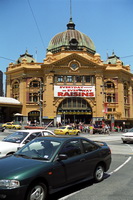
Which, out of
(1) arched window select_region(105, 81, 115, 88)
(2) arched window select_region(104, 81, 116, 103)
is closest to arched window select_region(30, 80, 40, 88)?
(2) arched window select_region(104, 81, 116, 103)

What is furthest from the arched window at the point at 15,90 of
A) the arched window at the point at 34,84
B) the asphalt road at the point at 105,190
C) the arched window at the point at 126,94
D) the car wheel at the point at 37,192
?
the car wheel at the point at 37,192

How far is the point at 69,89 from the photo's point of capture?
5219 cm

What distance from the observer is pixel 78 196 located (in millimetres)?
→ 5129

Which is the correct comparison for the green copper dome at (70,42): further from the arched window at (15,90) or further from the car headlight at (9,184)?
the car headlight at (9,184)

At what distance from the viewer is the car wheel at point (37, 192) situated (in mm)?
4406

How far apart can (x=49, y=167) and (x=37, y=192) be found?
24.3 inches

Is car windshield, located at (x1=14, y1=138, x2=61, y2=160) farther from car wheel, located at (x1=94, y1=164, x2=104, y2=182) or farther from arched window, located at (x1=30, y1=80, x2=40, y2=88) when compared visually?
arched window, located at (x1=30, y1=80, x2=40, y2=88)

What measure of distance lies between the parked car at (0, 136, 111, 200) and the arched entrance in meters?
45.1

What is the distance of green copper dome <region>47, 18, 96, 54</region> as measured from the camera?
58.7m

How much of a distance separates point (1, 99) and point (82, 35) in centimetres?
3132

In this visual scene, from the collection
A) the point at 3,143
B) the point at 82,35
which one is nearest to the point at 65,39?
the point at 82,35

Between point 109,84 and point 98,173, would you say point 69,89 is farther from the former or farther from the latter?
point 98,173

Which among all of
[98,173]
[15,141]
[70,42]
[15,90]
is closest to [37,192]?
[98,173]

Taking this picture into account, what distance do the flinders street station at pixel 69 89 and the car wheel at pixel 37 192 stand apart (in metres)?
45.6
